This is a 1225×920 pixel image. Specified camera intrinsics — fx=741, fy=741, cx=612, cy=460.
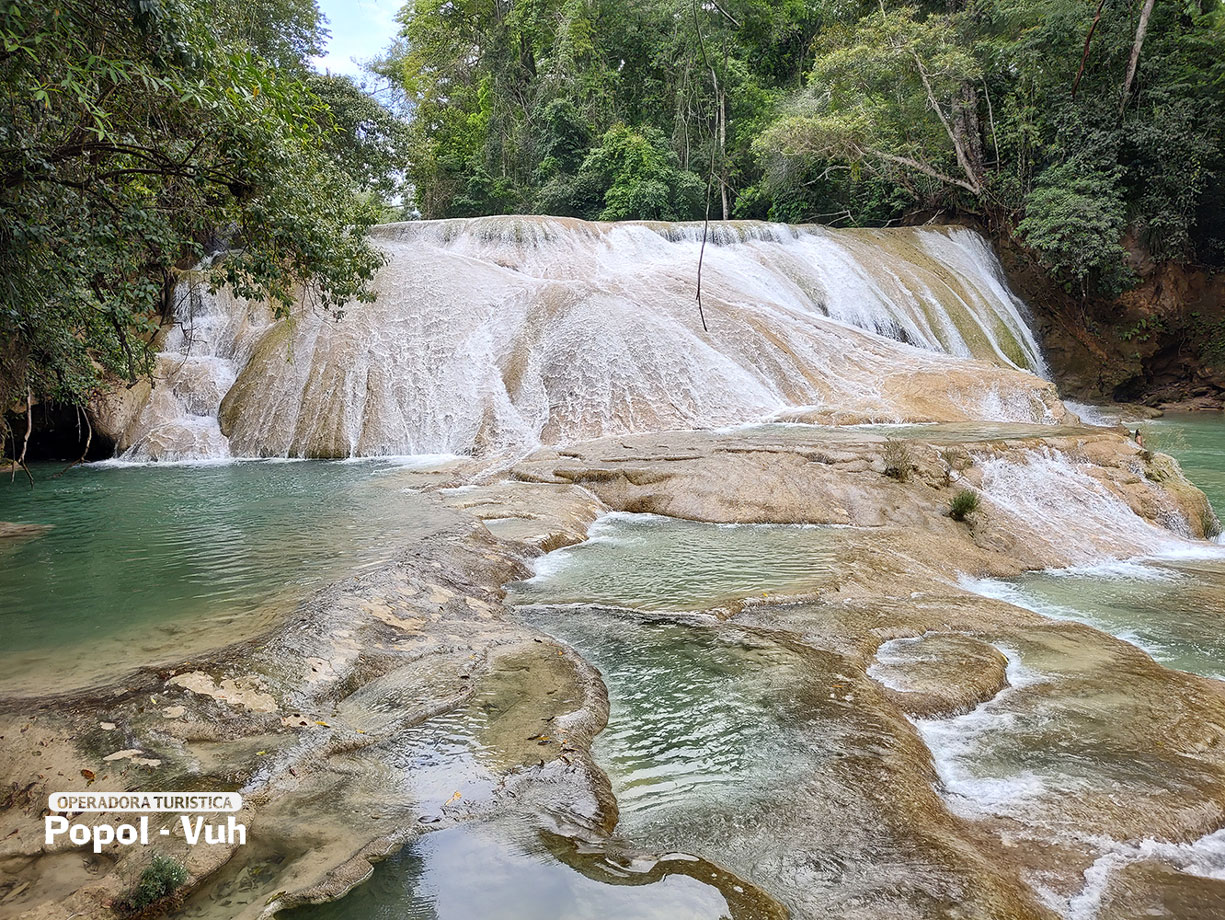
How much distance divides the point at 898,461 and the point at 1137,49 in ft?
51.8

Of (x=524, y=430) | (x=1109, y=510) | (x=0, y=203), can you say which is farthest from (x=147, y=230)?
(x=1109, y=510)

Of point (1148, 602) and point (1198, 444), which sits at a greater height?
point (1198, 444)

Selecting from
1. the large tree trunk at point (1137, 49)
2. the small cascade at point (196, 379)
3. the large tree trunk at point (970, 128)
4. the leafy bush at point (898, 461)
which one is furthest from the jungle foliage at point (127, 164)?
the large tree trunk at point (970, 128)

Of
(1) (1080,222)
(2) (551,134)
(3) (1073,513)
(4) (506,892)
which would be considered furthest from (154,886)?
(2) (551,134)

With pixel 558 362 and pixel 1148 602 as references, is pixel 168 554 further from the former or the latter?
pixel 1148 602

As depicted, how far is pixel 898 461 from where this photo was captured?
872 centimetres

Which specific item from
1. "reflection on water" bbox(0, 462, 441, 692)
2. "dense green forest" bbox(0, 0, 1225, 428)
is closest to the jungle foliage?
"dense green forest" bbox(0, 0, 1225, 428)

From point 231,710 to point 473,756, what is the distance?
1296 mm

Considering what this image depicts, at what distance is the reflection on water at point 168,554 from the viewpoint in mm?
4715

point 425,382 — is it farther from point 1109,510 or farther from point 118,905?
point 118,905

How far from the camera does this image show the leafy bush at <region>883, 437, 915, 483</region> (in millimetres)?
8609

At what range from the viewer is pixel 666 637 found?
200 inches

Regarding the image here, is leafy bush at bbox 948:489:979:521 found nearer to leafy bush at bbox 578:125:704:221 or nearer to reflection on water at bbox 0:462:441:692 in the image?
reflection on water at bbox 0:462:441:692

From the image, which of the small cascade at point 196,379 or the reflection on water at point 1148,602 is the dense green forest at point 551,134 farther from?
the reflection on water at point 1148,602
